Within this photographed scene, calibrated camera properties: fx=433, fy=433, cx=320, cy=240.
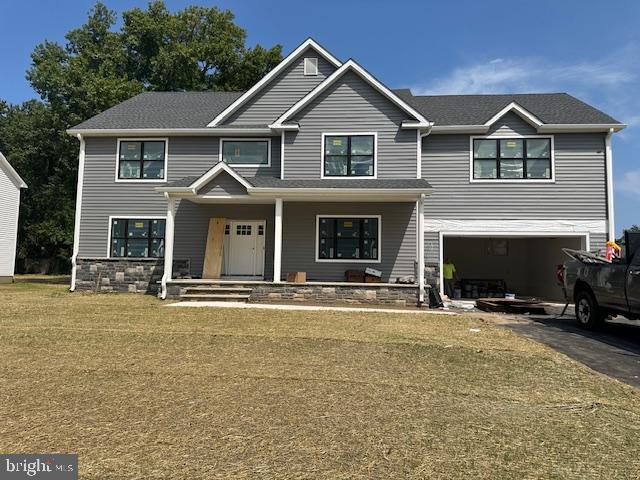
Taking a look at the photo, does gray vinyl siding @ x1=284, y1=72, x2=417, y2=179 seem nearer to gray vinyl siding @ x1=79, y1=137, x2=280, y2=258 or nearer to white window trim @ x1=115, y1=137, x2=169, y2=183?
gray vinyl siding @ x1=79, y1=137, x2=280, y2=258

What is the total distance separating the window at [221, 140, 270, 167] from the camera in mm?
15875

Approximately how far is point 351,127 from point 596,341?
977 centimetres

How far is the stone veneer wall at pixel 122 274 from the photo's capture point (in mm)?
15492

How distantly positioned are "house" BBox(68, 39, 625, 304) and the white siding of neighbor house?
937 centimetres

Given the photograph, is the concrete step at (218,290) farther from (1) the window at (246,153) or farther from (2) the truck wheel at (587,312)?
(2) the truck wheel at (587,312)

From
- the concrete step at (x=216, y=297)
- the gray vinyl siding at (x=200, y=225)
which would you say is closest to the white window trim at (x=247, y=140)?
the gray vinyl siding at (x=200, y=225)

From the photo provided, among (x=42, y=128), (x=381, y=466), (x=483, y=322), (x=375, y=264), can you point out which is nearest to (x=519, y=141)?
(x=375, y=264)

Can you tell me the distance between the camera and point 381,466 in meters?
2.97

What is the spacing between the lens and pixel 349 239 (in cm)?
1505

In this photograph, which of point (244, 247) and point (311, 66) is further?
point (311, 66)

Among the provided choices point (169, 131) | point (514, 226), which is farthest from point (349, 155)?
point (169, 131)

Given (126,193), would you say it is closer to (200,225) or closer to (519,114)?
(200,225)

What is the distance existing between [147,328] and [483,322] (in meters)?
7.43

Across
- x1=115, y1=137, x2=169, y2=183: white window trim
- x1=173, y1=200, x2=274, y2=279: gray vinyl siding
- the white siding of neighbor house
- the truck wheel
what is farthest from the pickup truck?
the white siding of neighbor house
